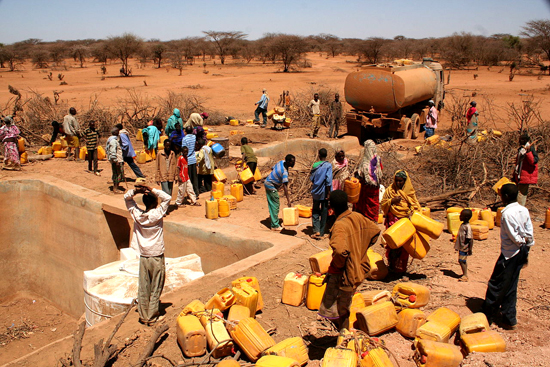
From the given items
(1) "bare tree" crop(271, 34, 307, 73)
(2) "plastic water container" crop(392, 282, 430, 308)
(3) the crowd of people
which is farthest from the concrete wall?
(1) "bare tree" crop(271, 34, 307, 73)

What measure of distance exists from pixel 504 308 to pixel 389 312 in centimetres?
122

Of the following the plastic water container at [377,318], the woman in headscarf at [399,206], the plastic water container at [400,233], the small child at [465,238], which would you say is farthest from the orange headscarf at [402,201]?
the plastic water container at [377,318]

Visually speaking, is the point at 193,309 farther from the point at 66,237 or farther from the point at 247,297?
the point at 66,237

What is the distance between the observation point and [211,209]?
8969mm

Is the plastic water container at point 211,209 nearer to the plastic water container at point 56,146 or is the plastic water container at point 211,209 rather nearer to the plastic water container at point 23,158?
the plastic water container at point 23,158

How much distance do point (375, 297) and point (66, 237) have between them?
7650 millimetres

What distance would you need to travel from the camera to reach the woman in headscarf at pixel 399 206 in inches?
233

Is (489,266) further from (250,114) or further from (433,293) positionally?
(250,114)

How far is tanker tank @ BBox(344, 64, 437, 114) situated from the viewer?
1382cm

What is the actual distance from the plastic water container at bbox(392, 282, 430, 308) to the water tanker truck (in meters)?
9.68

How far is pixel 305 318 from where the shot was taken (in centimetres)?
520

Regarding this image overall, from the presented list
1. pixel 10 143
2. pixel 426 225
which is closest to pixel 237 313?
pixel 426 225

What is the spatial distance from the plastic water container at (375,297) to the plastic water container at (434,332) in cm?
66

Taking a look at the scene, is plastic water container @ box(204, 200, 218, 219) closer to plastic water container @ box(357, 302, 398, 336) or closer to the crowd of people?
the crowd of people
